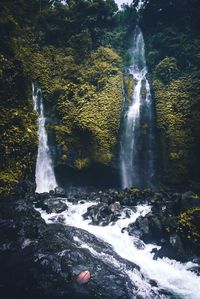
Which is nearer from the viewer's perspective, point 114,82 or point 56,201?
point 56,201

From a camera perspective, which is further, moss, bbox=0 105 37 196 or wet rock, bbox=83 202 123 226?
moss, bbox=0 105 37 196

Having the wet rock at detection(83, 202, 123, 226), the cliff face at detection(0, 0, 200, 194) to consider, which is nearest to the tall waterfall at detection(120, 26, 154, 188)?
the cliff face at detection(0, 0, 200, 194)

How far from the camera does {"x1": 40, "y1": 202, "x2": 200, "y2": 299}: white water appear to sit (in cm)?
1238

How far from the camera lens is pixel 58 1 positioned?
35.0 meters

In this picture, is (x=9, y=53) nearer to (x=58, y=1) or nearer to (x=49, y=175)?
Result: (x=49, y=175)

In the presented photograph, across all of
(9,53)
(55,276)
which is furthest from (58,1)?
(55,276)

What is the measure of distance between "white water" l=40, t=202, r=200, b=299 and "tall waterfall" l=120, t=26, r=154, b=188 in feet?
23.5

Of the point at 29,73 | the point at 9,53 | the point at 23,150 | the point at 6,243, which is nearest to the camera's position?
the point at 6,243

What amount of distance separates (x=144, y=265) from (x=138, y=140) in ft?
43.8

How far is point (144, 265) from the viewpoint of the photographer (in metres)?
14.3

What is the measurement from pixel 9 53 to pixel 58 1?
13.1 metres

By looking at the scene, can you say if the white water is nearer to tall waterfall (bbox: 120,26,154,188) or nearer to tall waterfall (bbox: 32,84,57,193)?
tall waterfall (bbox: 32,84,57,193)

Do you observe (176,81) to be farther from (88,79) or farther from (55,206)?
(55,206)

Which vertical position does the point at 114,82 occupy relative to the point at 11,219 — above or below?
above
